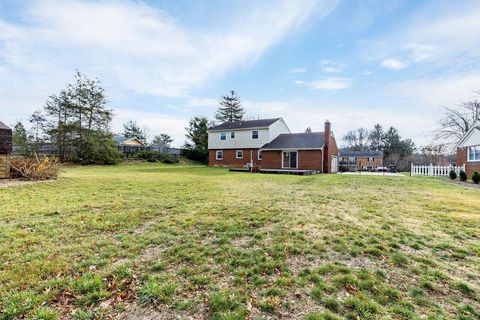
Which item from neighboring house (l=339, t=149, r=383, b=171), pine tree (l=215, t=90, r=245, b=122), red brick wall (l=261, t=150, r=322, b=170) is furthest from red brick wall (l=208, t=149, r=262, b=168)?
neighboring house (l=339, t=149, r=383, b=171)

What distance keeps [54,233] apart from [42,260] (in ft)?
4.29

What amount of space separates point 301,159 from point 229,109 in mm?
24781

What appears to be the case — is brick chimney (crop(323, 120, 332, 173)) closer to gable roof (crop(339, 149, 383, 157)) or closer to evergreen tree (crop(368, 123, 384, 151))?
gable roof (crop(339, 149, 383, 157))

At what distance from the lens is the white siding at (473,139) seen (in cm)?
1838

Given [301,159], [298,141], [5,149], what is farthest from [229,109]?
[5,149]

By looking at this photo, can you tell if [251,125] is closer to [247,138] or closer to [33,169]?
[247,138]

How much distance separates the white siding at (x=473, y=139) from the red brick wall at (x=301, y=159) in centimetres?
1124

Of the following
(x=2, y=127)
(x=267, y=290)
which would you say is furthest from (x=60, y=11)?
(x=267, y=290)

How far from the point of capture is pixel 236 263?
361cm

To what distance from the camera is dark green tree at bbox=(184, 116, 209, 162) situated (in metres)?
38.9

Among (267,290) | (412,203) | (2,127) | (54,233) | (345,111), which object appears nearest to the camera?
(267,290)

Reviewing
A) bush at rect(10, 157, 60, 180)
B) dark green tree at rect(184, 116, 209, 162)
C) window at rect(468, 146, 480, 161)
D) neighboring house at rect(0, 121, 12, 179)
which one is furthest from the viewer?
dark green tree at rect(184, 116, 209, 162)

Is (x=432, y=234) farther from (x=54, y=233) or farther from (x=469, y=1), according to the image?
(x=469, y=1)

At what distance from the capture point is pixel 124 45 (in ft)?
45.6
